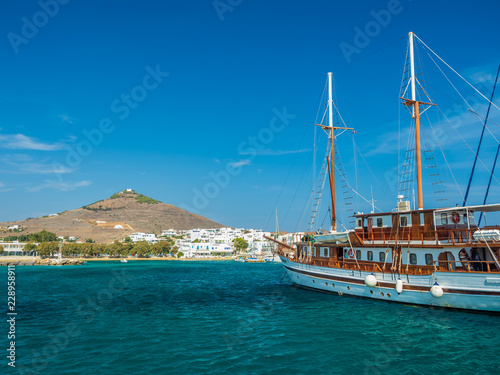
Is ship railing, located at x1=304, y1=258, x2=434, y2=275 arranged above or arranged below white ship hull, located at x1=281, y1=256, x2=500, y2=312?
above

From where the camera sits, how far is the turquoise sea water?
14.1m

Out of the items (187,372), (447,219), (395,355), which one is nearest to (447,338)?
(395,355)

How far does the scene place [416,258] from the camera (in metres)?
25.4

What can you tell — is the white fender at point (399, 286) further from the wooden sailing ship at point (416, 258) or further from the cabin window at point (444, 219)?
the cabin window at point (444, 219)

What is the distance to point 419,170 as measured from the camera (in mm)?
27906

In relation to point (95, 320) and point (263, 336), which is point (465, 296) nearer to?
point (263, 336)

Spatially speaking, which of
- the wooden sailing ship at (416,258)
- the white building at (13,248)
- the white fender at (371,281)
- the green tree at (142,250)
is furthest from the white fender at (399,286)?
the white building at (13,248)

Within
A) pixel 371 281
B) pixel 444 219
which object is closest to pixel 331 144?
pixel 444 219

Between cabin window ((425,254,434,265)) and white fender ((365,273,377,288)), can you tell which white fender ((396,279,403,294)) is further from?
cabin window ((425,254,434,265))

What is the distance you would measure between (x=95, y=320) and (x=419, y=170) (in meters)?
26.8

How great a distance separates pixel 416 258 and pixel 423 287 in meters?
2.54

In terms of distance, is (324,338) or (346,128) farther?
(346,128)

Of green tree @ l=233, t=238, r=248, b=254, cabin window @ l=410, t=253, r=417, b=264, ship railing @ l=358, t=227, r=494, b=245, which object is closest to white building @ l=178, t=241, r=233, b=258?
green tree @ l=233, t=238, r=248, b=254

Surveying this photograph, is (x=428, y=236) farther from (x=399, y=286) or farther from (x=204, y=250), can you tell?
(x=204, y=250)
